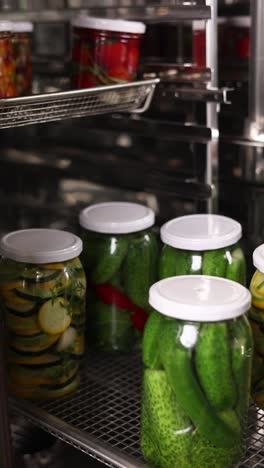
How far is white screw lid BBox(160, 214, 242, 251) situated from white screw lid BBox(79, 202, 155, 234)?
53 mm

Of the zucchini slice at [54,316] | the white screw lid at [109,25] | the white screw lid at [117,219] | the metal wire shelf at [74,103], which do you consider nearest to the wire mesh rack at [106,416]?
the zucchini slice at [54,316]

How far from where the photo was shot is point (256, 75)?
111 cm

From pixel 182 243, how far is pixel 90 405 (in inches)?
9.8

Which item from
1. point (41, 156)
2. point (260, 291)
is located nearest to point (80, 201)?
point (41, 156)

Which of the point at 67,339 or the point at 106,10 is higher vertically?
the point at 106,10

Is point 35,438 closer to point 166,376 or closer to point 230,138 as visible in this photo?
point 166,376

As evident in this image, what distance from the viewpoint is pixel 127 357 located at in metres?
1.12

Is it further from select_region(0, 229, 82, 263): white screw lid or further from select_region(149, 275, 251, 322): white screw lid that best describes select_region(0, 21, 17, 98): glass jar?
select_region(149, 275, 251, 322): white screw lid

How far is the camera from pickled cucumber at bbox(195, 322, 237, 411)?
780 mm

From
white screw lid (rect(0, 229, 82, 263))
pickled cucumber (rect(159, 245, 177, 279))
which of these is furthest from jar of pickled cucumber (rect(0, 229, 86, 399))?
pickled cucumber (rect(159, 245, 177, 279))

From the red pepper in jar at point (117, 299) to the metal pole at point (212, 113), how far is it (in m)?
0.20

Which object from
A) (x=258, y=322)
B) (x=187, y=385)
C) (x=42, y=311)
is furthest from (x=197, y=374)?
(x=42, y=311)

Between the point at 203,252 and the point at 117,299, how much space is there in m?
0.18

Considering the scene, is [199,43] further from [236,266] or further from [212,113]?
[236,266]
